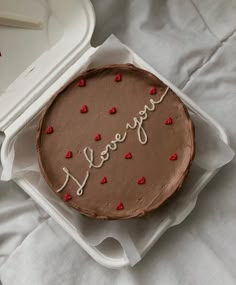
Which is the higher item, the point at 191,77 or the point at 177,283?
the point at 191,77

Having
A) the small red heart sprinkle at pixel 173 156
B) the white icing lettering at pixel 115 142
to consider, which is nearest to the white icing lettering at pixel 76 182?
the white icing lettering at pixel 115 142

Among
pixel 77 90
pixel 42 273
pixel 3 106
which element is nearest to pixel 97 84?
pixel 77 90

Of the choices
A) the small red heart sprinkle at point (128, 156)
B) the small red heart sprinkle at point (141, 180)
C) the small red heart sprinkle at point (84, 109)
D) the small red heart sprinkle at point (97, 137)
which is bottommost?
the small red heart sprinkle at point (141, 180)

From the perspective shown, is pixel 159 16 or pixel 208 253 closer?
pixel 208 253

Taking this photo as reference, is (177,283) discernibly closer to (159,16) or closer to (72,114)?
(72,114)

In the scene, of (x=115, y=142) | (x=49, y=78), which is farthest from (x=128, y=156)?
(x=49, y=78)

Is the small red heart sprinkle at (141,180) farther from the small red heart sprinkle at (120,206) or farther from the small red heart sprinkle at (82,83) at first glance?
the small red heart sprinkle at (82,83)
